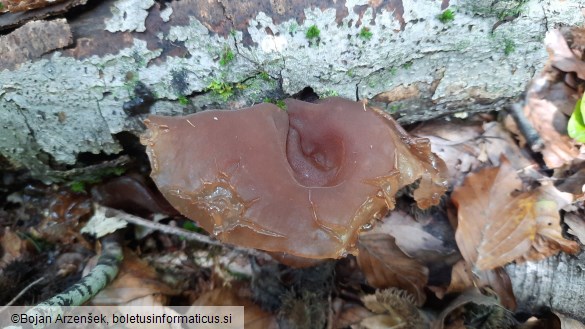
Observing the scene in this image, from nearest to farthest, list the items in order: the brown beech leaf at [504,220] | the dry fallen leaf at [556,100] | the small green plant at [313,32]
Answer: the small green plant at [313,32], the brown beech leaf at [504,220], the dry fallen leaf at [556,100]

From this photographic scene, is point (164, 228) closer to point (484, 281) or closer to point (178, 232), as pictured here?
point (178, 232)

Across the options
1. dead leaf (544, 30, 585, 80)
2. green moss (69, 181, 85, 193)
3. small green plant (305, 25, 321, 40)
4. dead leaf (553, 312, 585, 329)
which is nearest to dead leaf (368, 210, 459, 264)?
dead leaf (553, 312, 585, 329)

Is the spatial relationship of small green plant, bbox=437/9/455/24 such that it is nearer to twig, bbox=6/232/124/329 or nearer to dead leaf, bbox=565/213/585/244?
dead leaf, bbox=565/213/585/244

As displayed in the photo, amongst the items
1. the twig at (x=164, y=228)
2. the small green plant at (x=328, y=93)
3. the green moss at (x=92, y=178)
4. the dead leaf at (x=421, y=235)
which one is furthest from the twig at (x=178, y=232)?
the small green plant at (x=328, y=93)

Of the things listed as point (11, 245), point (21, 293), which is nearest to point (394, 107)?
point (21, 293)

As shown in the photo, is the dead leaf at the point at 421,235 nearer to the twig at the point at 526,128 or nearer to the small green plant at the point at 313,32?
the twig at the point at 526,128

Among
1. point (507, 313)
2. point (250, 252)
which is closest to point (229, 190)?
point (250, 252)
